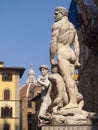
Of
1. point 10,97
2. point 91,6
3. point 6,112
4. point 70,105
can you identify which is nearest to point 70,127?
point 70,105

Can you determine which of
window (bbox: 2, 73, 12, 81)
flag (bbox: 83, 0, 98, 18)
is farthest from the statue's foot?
window (bbox: 2, 73, 12, 81)

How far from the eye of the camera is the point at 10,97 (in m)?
74.8

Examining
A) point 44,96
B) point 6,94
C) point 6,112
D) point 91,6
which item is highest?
point 6,94

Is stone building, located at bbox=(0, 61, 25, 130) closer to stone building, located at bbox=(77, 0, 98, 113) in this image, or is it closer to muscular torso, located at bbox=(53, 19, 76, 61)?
stone building, located at bbox=(77, 0, 98, 113)

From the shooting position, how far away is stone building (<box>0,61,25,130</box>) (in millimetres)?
73125

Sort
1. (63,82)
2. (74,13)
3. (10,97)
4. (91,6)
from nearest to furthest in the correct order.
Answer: (63,82), (91,6), (74,13), (10,97)

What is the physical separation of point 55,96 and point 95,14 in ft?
57.5

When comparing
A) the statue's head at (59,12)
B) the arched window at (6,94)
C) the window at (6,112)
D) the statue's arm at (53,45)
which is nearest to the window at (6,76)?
the arched window at (6,94)

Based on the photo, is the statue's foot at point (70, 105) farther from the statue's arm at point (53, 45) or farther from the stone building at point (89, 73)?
the stone building at point (89, 73)

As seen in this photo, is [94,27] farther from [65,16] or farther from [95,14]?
[65,16]

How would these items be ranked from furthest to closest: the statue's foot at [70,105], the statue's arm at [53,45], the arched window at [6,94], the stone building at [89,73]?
the arched window at [6,94], the stone building at [89,73], the statue's arm at [53,45], the statue's foot at [70,105]

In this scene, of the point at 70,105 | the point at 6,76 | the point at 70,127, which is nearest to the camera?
the point at 70,127

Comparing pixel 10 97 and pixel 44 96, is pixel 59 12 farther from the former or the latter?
pixel 10 97

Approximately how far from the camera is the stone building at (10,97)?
73.1m
